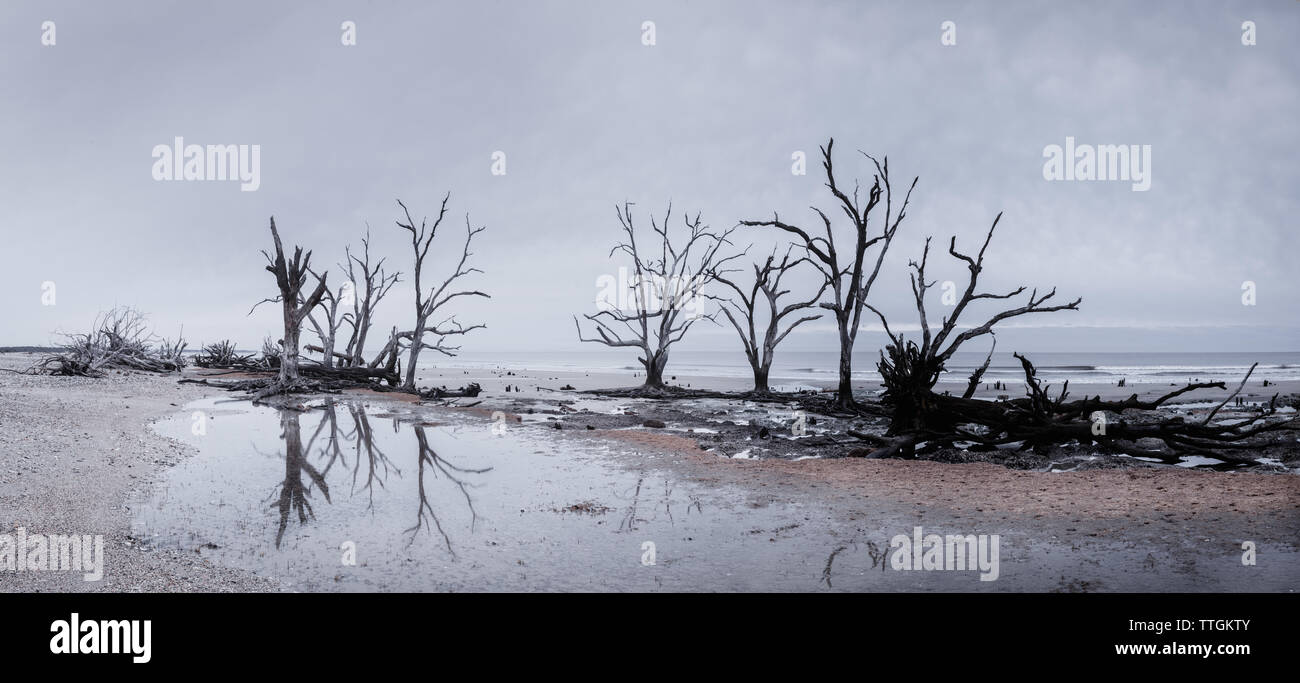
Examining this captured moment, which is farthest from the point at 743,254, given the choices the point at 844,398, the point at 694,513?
the point at 694,513

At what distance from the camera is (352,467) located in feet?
33.0

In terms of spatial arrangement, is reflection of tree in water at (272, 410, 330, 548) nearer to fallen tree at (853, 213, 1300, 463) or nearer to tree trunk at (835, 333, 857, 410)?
fallen tree at (853, 213, 1300, 463)

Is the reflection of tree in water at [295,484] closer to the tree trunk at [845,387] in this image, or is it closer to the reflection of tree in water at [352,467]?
the reflection of tree in water at [352,467]

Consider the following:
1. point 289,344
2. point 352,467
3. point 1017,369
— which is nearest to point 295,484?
point 352,467

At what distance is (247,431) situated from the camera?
13656mm

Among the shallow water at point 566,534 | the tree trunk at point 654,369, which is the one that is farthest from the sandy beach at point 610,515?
the tree trunk at point 654,369

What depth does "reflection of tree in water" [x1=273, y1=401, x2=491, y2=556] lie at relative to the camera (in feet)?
23.5

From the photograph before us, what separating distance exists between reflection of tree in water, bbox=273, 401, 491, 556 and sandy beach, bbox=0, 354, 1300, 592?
77mm

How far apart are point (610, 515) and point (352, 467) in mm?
4933

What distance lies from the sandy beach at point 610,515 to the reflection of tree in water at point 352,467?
8 centimetres

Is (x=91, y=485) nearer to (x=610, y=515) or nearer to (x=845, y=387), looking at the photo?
(x=610, y=515)

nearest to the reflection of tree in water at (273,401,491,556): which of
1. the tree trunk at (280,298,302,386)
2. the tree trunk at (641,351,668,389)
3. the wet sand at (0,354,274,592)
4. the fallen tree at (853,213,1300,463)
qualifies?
the wet sand at (0,354,274,592)
